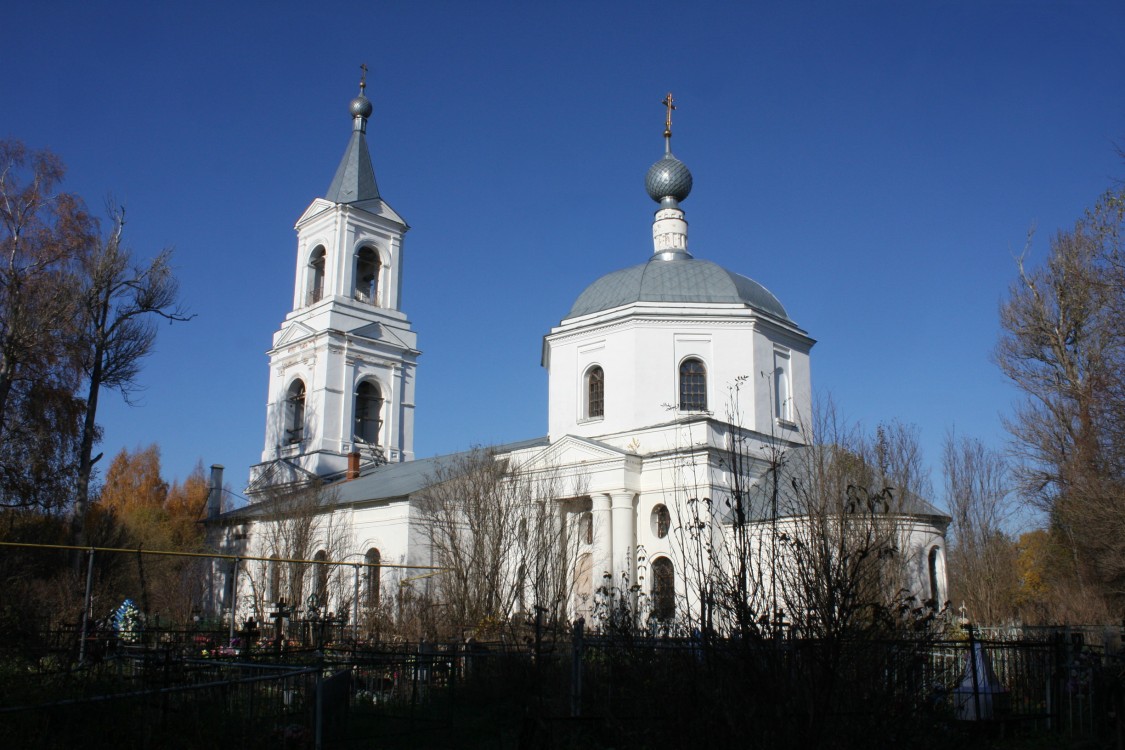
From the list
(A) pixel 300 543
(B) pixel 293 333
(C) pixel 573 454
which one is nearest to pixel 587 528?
(C) pixel 573 454

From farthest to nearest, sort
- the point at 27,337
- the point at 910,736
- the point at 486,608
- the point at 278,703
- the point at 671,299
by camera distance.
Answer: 1. the point at 671,299
2. the point at 27,337
3. the point at 486,608
4. the point at 278,703
5. the point at 910,736

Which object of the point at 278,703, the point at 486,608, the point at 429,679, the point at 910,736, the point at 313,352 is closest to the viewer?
the point at 910,736

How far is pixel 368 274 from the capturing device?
39.6 metres

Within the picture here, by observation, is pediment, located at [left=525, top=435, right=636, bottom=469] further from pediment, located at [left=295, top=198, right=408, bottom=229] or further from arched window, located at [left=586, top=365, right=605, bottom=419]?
pediment, located at [left=295, top=198, right=408, bottom=229]

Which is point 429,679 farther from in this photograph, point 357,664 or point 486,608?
point 486,608

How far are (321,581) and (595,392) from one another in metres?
9.11

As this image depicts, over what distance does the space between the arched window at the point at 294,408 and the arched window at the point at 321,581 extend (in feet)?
27.7

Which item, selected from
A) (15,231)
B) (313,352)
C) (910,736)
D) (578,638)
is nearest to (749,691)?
(910,736)

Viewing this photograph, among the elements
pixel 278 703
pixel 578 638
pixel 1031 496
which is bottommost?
pixel 278 703

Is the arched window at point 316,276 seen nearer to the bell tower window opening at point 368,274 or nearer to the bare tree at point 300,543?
the bell tower window opening at point 368,274

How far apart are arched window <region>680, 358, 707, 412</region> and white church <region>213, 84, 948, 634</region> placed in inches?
1.5

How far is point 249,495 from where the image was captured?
3741cm

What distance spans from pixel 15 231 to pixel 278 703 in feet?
60.5

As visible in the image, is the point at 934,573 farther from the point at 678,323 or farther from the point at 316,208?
the point at 316,208
